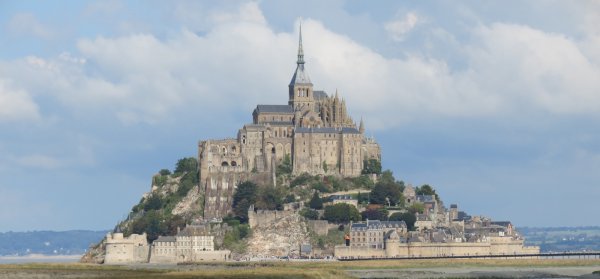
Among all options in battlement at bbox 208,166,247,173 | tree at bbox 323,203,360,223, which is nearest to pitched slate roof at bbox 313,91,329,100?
battlement at bbox 208,166,247,173

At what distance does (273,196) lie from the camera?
464 ft

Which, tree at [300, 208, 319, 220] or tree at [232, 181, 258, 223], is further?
tree at [232, 181, 258, 223]

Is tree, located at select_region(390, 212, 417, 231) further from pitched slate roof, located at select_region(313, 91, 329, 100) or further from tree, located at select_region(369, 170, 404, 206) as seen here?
pitched slate roof, located at select_region(313, 91, 329, 100)

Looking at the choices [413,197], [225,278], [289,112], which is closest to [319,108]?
[289,112]

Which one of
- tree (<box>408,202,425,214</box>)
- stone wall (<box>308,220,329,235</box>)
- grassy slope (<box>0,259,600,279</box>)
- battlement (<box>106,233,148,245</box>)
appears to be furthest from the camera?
tree (<box>408,202,425,214</box>)

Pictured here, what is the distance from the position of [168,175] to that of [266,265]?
37040 mm

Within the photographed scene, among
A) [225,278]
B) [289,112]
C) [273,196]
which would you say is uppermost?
[289,112]

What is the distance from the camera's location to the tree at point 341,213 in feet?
447

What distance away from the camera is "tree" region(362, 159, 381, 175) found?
149 metres

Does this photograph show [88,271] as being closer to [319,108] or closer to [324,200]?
[324,200]

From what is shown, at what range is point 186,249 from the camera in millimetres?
131125

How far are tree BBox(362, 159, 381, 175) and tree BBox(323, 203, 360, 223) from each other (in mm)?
12180

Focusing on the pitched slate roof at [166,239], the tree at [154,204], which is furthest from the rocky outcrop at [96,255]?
the pitched slate roof at [166,239]

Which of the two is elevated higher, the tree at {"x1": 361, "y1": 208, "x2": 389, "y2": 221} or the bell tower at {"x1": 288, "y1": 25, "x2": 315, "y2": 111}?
the bell tower at {"x1": 288, "y1": 25, "x2": 315, "y2": 111}
